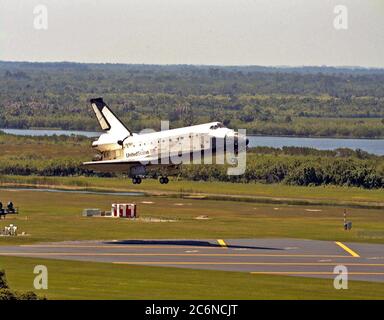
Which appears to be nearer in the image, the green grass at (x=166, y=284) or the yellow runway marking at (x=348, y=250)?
the green grass at (x=166, y=284)

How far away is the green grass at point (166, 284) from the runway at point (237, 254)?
12.3 ft

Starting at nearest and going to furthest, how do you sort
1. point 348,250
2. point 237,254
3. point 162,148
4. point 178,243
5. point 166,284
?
point 166,284, point 237,254, point 348,250, point 178,243, point 162,148

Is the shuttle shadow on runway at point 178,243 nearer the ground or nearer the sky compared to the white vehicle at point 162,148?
nearer the ground

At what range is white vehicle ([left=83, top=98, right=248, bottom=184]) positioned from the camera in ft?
447

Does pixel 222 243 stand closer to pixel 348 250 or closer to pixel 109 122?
pixel 348 250

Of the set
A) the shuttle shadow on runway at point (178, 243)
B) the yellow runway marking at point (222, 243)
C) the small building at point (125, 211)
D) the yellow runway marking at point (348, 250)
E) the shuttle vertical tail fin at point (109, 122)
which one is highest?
the shuttle vertical tail fin at point (109, 122)

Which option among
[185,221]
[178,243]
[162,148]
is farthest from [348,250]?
[185,221]

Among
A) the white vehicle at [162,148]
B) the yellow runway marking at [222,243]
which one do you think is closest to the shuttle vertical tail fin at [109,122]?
the white vehicle at [162,148]

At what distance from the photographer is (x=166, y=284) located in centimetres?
10812

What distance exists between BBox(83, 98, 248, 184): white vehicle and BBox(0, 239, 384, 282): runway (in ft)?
26.5

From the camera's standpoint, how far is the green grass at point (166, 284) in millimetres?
103375

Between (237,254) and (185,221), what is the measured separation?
29714mm

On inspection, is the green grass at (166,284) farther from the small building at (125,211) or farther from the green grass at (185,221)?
the small building at (125,211)
